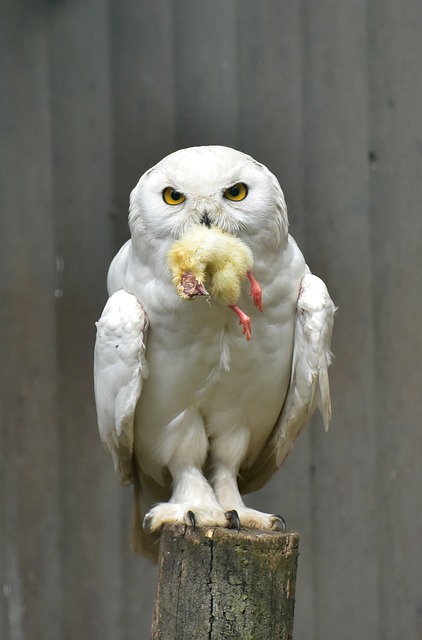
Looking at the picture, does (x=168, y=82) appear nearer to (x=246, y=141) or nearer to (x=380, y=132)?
(x=246, y=141)

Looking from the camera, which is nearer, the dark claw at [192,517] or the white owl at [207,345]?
the white owl at [207,345]

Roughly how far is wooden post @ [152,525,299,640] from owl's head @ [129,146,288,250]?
0.74 m

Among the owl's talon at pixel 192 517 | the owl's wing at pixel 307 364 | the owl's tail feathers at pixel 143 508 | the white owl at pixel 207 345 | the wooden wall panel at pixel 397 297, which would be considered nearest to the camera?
the white owl at pixel 207 345

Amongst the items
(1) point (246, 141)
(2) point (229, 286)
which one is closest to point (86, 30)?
(1) point (246, 141)

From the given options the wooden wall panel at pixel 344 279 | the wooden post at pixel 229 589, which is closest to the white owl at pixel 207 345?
the wooden post at pixel 229 589

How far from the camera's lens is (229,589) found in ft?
7.55

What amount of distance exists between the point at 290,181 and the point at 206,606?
1.77 meters

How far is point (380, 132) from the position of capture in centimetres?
359

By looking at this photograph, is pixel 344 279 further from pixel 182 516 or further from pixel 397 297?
pixel 182 516

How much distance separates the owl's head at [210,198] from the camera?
2.30 meters

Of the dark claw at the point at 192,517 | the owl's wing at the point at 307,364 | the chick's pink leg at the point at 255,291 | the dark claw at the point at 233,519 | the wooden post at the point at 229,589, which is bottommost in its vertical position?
the wooden post at the point at 229,589

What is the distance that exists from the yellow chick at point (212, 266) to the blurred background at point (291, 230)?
1.33 m

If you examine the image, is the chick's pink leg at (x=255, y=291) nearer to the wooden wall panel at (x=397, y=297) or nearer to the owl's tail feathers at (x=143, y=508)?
the owl's tail feathers at (x=143, y=508)

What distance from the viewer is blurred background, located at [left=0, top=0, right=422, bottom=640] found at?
3.58m
